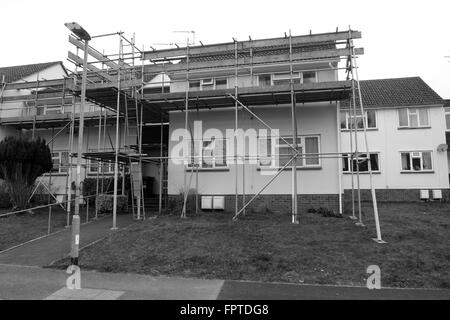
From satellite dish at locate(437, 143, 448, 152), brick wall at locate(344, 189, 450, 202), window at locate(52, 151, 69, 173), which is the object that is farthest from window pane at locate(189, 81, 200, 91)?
satellite dish at locate(437, 143, 448, 152)

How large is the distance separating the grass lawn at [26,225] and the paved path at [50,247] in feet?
2.07

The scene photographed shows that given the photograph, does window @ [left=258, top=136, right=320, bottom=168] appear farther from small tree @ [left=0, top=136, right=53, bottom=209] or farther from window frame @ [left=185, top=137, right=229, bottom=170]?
small tree @ [left=0, top=136, right=53, bottom=209]

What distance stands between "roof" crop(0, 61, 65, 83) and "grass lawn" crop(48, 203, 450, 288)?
53.4 feet

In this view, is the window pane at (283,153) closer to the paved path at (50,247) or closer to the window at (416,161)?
the paved path at (50,247)

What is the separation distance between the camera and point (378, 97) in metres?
24.6

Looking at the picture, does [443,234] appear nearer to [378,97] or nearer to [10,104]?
[378,97]

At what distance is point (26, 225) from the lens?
1283cm

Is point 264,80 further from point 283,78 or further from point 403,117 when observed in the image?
point 403,117

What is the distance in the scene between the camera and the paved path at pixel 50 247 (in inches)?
347

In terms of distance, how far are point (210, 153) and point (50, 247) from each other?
7291mm

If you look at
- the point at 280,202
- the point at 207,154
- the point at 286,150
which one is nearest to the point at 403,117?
the point at 286,150

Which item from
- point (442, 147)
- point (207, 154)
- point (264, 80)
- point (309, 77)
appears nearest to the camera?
point (309, 77)

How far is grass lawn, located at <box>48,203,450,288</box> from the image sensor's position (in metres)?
7.22

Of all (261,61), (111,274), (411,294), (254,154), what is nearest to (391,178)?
(254,154)
